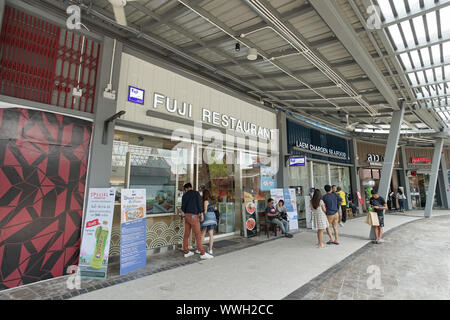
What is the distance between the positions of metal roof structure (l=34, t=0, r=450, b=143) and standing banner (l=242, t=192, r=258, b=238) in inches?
145

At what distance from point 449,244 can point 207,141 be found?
701 cm

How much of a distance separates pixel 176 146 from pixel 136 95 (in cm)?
167

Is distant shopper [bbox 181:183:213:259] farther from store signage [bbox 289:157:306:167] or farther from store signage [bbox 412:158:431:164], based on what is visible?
store signage [bbox 412:158:431:164]

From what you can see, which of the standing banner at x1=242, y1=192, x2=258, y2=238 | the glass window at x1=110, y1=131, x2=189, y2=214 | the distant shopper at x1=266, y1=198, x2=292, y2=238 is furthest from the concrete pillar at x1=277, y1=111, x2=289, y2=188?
the glass window at x1=110, y1=131, x2=189, y2=214

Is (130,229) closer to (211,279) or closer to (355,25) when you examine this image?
(211,279)

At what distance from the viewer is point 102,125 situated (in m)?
4.65

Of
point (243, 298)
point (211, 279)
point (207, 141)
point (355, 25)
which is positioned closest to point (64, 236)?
point (211, 279)

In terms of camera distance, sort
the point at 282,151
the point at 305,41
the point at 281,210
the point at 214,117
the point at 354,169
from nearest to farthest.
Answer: the point at 305,41 → the point at 214,117 → the point at 281,210 → the point at 282,151 → the point at 354,169

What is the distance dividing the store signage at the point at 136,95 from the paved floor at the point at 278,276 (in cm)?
346

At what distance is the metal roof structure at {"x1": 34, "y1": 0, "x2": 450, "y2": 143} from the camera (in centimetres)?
438

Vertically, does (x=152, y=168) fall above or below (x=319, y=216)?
above

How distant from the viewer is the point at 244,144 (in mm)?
7875

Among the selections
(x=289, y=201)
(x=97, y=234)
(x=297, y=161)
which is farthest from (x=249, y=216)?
(x=97, y=234)

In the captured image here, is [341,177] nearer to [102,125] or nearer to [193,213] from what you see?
[193,213]
